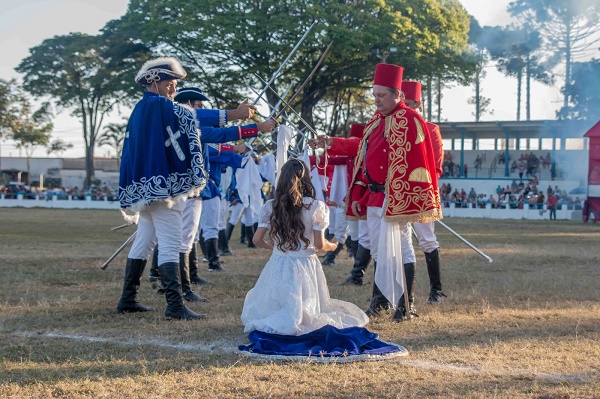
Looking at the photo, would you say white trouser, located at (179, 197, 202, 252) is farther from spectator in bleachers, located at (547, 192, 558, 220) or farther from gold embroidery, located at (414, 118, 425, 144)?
spectator in bleachers, located at (547, 192, 558, 220)

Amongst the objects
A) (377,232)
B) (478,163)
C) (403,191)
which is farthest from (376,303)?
(478,163)

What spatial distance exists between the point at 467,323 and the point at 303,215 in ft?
5.75

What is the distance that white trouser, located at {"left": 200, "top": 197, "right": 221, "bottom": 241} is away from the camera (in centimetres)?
1116

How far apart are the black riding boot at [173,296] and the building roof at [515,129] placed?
46826mm

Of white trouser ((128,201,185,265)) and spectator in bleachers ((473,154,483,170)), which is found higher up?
spectator in bleachers ((473,154,483,170))

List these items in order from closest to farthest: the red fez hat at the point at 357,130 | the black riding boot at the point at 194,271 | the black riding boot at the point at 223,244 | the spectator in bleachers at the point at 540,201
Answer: the red fez hat at the point at 357,130, the black riding boot at the point at 194,271, the black riding boot at the point at 223,244, the spectator in bleachers at the point at 540,201

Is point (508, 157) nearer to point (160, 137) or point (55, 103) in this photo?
point (55, 103)

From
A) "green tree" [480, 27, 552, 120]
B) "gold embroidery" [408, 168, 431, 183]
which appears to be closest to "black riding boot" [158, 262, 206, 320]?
"gold embroidery" [408, 168, 431, 183]

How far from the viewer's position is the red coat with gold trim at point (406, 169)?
7.01 meters

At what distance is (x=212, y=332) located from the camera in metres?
6.41

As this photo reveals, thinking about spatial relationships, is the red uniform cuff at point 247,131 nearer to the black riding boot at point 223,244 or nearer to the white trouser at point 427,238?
the white trouser at point 427,238

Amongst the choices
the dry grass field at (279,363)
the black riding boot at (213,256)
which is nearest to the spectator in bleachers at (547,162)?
the dry grass field at (279,363)

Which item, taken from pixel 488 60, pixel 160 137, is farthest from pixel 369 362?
pixel 488 60

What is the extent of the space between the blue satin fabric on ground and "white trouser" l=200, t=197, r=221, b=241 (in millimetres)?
5395
